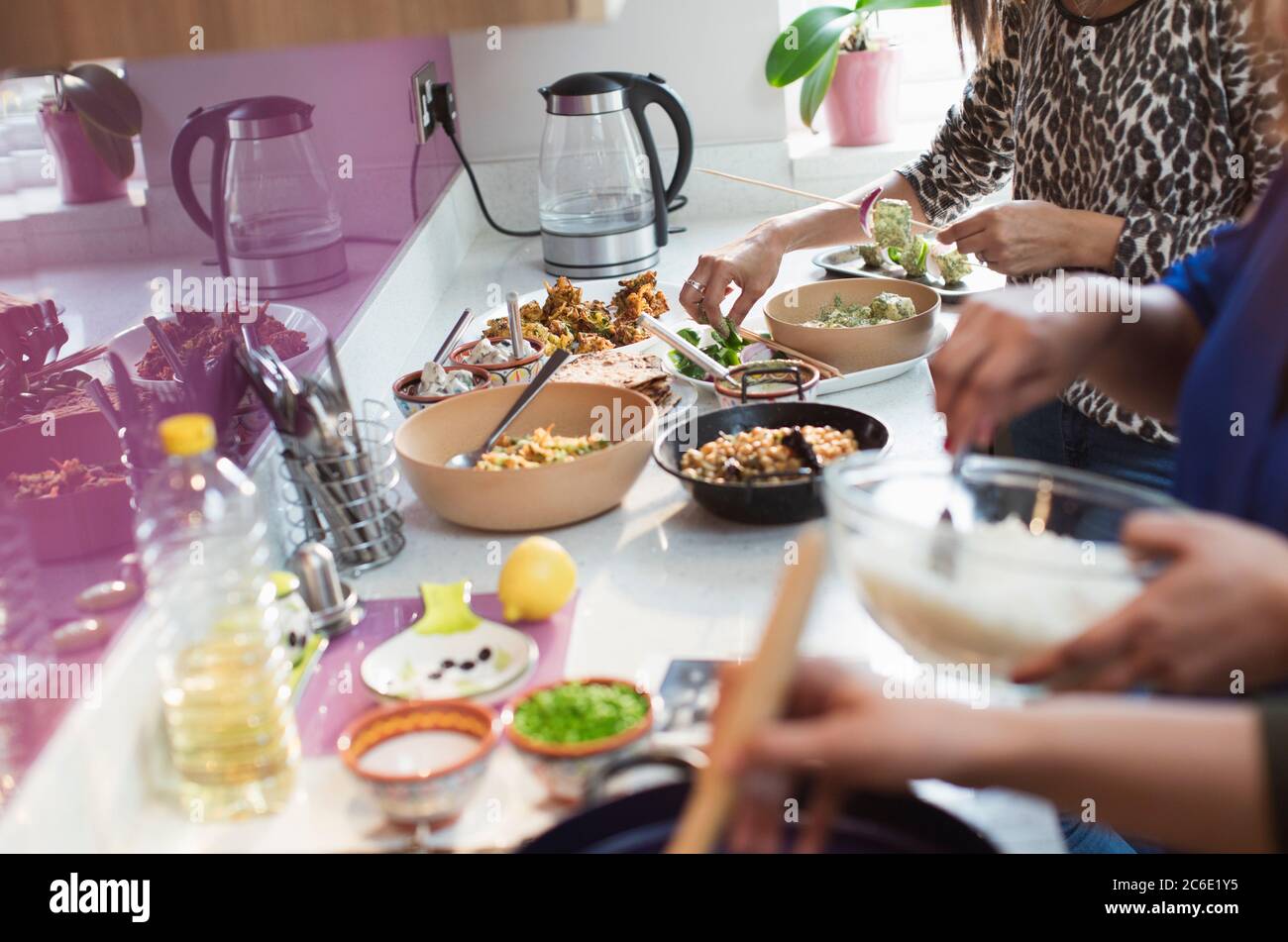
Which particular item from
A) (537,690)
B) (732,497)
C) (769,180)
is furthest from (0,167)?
(769,180)

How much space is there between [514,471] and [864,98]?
180cm

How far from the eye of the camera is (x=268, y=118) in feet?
5.44

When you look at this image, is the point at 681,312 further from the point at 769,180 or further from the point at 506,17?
the point at 506,17

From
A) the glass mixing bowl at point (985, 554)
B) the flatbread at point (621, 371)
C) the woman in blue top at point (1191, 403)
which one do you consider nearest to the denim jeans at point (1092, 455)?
the woman in blue top at point (1191, 403)

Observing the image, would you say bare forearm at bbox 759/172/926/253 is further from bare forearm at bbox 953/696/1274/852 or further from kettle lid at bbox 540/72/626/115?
bare forearm at bbox 953/696/1274/852

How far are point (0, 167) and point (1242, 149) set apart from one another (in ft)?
4.40

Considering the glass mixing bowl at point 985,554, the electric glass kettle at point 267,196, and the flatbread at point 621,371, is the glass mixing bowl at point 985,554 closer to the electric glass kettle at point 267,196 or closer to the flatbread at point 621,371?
the flatbread at point 621,371

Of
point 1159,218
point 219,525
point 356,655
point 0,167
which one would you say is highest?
point 0,167

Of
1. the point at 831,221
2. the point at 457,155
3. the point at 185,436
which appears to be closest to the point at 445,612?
the point at 185,436

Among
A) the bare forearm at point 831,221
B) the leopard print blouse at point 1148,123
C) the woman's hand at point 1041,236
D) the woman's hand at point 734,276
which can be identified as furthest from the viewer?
the bare forearm at point 831,221

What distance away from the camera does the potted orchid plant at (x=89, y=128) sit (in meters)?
1.16

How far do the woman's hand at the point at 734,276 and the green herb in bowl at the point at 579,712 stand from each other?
3.14 ft

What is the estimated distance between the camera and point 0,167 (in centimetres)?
110

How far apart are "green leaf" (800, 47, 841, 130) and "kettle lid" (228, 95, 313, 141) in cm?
132
